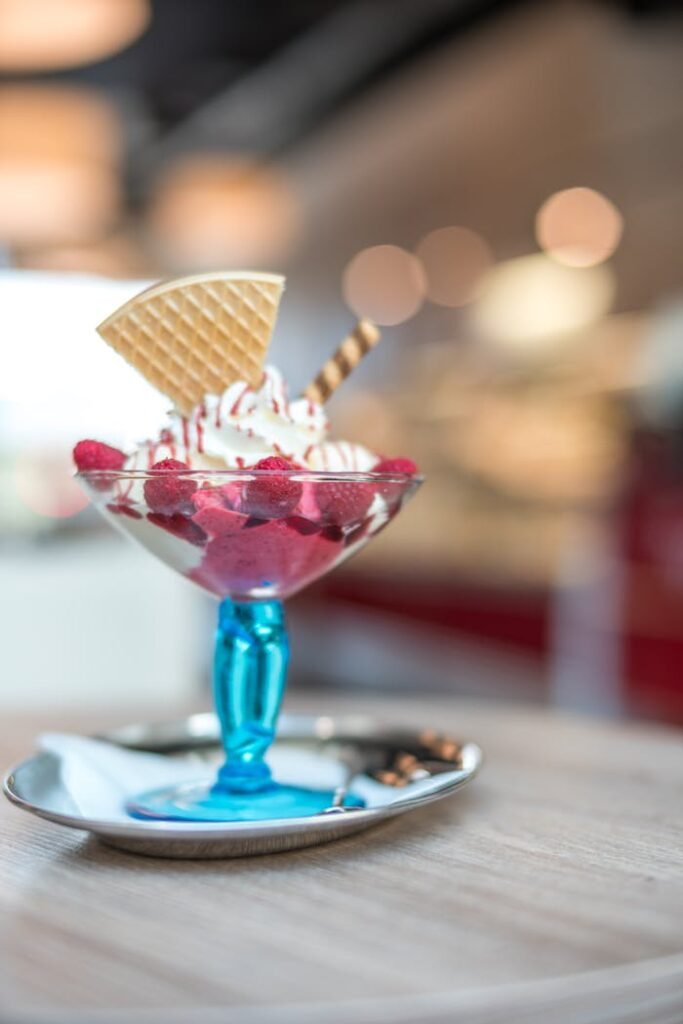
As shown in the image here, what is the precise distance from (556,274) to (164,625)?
2512mm

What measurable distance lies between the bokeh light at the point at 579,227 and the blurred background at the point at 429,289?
13 mm

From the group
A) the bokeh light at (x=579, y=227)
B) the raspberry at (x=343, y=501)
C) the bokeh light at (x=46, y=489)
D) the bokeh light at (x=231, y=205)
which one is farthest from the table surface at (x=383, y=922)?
the bokeh light at (x=231, y=205)

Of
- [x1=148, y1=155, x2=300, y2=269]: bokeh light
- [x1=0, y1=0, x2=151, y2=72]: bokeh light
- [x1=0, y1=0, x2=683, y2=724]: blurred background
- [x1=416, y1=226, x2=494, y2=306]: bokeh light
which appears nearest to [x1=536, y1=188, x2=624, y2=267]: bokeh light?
[x1=0, y1=0, x2=683, y2=724]: blurred background

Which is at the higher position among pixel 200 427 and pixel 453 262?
pixel 453 262

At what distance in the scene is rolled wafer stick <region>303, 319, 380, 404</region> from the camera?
98 centimetres

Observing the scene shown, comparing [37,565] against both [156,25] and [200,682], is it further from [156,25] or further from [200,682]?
[156,25]

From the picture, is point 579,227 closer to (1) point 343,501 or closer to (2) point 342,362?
(2) point 342,362

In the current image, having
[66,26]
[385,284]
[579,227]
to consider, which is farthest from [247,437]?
[385,284]

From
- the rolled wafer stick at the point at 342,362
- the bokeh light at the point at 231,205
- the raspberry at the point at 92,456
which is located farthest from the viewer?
the bokeh light at the point at 231,205

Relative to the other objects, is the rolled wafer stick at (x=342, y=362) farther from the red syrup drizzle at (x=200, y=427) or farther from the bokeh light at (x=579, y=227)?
the bokeh light at (x=579, y=227)

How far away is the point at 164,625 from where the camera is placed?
11.2 feet

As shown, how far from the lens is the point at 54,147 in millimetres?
5547

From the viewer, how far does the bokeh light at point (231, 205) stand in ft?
22.1

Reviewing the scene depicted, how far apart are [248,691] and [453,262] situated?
4980 mm
